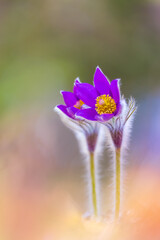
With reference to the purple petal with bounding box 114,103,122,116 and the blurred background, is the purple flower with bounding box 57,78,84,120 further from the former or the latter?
the blurred background

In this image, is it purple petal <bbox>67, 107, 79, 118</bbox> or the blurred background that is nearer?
purple petal <bbox>67, 107, 79, 118</bbox>

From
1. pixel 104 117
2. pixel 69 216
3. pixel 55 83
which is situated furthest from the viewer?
pixel 55 83

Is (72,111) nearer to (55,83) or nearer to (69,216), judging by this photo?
(69,216)

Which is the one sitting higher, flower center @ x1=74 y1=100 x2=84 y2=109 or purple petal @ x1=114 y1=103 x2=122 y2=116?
flower center @ x1=74 y1=100 x2=84 y2=109

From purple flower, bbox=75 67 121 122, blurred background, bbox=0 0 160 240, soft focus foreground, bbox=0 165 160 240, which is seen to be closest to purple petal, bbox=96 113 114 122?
purple flower, bbox=75 67 121 122

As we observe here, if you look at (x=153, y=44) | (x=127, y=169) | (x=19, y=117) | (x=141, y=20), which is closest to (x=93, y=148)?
(x=127, y=169)

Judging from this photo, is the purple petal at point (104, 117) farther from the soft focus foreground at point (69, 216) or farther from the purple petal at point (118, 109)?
the soft focus foreground at point (69, 216)

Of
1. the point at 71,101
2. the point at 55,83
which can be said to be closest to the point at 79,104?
the point at 71,101
